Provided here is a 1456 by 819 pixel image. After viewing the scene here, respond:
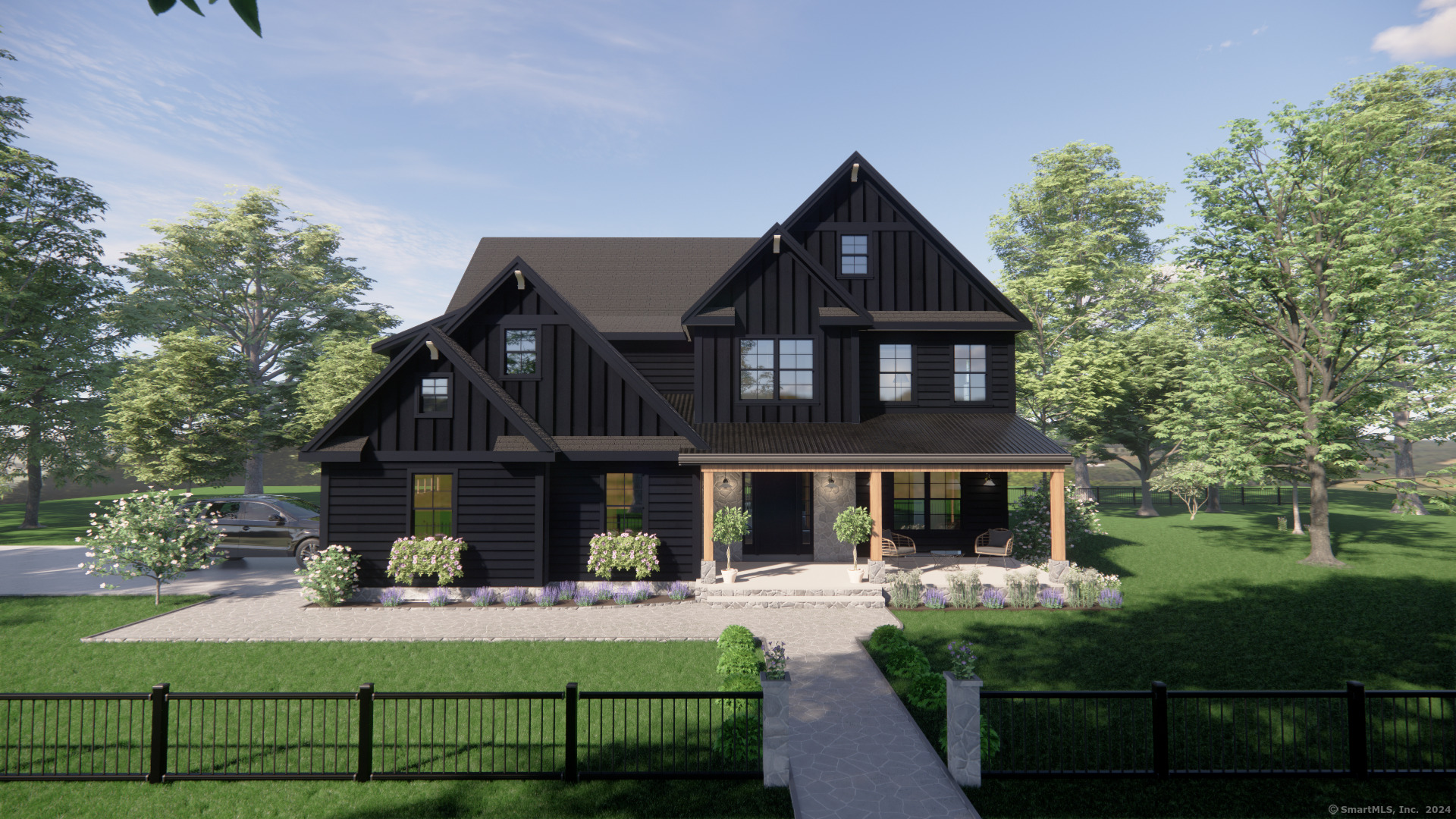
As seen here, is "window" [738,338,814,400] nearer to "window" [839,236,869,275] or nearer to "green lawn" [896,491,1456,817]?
"window" [839,236,869,275]

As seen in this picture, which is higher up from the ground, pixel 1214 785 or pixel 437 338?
pixel 437 338

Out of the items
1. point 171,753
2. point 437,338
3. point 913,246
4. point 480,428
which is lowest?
point 171,753

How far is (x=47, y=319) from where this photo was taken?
30.5 metres

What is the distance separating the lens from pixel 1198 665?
1108 cm

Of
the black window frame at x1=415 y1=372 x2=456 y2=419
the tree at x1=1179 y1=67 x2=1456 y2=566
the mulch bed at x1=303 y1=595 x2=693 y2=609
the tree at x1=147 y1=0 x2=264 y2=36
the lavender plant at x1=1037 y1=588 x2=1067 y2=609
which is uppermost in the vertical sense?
the tree at x1=1179 y1=67 x2=1456 y2=566

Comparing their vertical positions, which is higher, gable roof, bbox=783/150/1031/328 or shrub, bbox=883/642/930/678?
gable roof, bbox=783/150/1031/328

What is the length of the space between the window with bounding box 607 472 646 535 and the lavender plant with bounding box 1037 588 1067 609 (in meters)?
9.63

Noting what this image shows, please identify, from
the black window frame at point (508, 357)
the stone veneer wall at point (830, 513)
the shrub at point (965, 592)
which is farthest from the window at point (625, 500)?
the shrub at point (965, 592)

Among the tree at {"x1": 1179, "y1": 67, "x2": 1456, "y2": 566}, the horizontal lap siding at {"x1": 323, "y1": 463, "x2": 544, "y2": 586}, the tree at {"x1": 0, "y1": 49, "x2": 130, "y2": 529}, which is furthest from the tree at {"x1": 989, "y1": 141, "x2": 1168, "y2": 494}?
the tree at {"x1": 0, "y1": 49, "x2": 130, "y2": 529}

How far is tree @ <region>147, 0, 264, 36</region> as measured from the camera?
3.05 m

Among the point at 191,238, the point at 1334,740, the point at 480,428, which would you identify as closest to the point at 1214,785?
the point at 1334,740

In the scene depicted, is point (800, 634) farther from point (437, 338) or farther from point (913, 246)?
point (913, 246)

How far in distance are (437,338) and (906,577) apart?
12.5m

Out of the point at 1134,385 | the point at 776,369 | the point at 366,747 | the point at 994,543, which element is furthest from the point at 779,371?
the point at 1134,385
